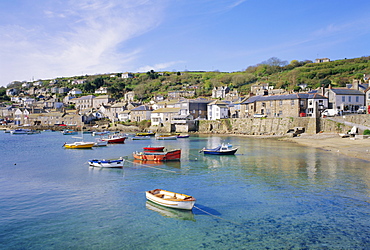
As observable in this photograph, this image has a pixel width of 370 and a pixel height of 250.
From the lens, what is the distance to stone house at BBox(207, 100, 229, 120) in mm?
75188

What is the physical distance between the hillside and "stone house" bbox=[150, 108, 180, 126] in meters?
34.2

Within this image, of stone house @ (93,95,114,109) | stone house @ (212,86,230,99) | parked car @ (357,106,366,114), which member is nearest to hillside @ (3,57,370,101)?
stone house @ (212,86,230,99)

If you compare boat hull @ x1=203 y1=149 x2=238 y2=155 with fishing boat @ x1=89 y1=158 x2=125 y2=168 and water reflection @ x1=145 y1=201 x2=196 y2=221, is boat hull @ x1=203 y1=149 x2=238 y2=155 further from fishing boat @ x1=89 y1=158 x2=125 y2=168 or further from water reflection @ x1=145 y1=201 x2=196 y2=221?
water reflection @ x1=145 y1=201 x2=196 y2=221

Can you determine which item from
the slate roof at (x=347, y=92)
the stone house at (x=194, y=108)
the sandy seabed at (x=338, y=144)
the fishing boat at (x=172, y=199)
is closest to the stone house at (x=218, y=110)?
the stone house at (x=194, y=108)

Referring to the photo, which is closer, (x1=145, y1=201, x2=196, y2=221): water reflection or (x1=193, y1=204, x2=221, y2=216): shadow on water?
(x1=145, y1=201, x2=196, y2=221): water reflection

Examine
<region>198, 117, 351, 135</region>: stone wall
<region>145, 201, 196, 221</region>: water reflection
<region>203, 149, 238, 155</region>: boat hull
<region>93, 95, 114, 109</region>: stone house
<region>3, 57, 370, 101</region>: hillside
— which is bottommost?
<region>145, 201, 196, 221</region>: water reflection

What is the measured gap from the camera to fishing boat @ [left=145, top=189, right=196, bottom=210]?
1510 cm

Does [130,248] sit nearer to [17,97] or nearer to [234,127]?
[234,127]

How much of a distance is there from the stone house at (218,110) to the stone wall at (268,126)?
3.47 m

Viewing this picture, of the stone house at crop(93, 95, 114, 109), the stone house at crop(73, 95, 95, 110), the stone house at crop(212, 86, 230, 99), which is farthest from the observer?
the stone house at crop(73, 95, 95, 110)

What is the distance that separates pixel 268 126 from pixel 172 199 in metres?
48.9

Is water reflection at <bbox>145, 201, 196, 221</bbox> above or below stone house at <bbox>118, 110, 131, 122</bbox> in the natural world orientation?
below

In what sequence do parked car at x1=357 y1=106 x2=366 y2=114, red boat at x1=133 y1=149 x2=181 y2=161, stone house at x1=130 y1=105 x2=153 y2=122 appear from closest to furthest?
red boat at x1=133 y1=149 x2=181 y2=161, parked car at x1=357 y1=106 x2=366 y2=114, stone house at x1=130 y1=105 x2=153 y2=122

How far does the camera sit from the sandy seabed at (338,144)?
3350cm
